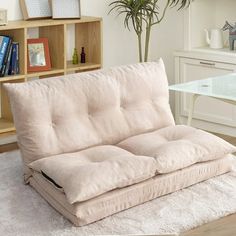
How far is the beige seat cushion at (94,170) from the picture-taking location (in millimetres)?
3123

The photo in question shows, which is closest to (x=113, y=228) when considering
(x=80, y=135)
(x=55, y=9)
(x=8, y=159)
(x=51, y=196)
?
(x=51, y=196)

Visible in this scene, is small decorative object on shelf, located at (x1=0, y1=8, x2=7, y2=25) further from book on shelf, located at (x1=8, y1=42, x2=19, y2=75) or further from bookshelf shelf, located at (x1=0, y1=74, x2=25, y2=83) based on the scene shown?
bookshelf shelf, located at (x1=0, y1=74, x2=25, y2=83)

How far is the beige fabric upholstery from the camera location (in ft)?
10.4

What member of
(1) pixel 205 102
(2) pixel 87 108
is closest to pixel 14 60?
(2) pixel 87 108

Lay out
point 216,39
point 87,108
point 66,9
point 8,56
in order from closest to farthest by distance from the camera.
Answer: point 87,108 → point 8,56 → point 66,9 → point 216,39

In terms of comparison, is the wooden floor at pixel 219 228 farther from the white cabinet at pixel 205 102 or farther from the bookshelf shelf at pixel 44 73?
the bookshelf shelf at pixel 44 73

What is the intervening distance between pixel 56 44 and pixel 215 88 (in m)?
1.43

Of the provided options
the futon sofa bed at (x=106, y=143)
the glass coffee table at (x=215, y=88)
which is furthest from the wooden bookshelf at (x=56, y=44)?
the glass coffee table at (x=215, y=88)

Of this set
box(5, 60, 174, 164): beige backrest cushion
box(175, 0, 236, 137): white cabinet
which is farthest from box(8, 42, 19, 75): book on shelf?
box(175, 0, 236, 137): white cabinet

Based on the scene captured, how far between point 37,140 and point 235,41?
236 centimetres

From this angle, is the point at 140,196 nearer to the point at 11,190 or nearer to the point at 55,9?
the point at 11,190

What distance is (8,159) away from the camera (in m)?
4.31

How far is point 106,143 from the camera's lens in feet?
12.4

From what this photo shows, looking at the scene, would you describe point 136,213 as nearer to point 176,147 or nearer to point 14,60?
point 176,147
